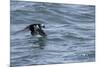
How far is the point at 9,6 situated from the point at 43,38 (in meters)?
0.48

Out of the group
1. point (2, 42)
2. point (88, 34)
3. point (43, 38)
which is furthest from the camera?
point (88, 34)

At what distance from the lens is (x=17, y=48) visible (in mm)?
2107

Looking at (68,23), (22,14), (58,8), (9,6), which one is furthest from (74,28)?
(9,6)

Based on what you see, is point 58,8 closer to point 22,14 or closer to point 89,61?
point 22,14

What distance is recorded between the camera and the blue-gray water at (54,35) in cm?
212

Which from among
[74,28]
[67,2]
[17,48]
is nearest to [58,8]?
[67,2]

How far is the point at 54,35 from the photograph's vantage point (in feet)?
Result: 7.38

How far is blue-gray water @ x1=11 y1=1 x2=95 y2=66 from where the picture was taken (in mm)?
2115

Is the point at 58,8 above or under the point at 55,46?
above

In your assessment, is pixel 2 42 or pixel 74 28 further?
pixel 74 28

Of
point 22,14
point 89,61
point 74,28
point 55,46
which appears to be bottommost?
point 89,61

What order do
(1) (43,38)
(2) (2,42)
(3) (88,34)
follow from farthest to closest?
1. (3) (88,34)
2. (1) (43,38)
3. (2) (2,42)

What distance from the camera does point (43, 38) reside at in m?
2.21

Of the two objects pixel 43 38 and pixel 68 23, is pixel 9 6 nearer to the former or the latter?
pixel 43 38
